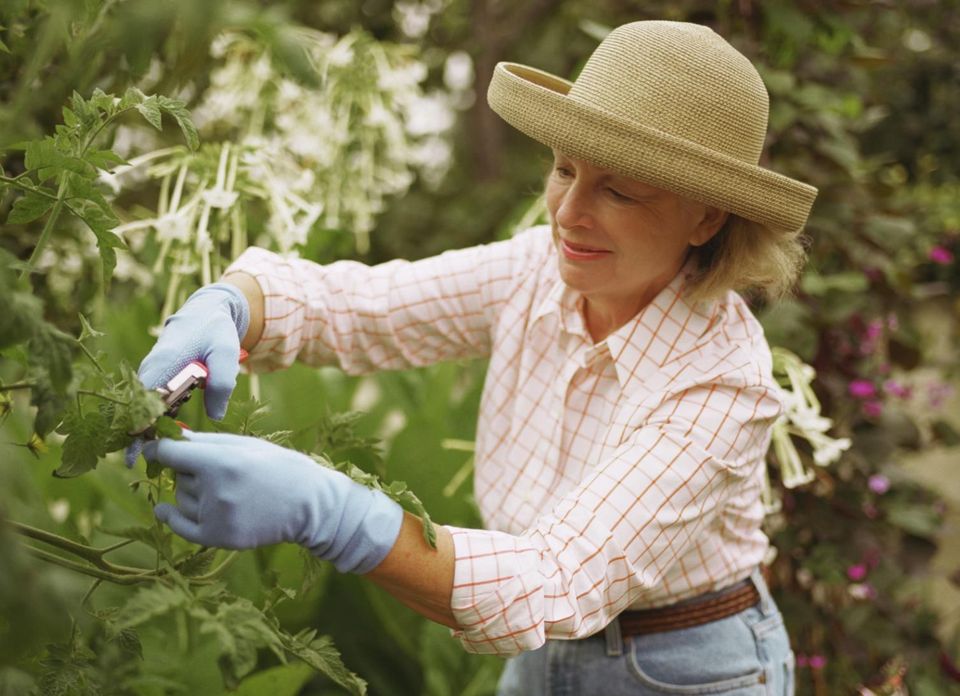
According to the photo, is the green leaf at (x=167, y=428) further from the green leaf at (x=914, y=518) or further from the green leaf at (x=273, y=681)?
the green leaf at (x=914, y=518)

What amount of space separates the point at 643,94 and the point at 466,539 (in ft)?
1.76

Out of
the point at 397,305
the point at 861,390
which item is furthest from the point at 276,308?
the point at 861,390

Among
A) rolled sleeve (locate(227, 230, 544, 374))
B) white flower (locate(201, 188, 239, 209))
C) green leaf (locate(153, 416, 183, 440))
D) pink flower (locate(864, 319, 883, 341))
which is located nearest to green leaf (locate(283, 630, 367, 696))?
green leaf (locate(153, 416, 183, 440))

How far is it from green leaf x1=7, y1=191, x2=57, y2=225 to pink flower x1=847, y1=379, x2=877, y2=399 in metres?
1.64

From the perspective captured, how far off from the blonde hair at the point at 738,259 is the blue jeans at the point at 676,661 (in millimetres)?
427

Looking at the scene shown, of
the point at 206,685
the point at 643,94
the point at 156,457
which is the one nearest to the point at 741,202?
the point at 643,94

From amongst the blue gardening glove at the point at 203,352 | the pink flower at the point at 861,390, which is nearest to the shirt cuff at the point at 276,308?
the blue gardening glove at the point at 203,352

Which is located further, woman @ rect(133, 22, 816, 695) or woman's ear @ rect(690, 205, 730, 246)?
woman's ear @ rect(690, 205, 730, 246)

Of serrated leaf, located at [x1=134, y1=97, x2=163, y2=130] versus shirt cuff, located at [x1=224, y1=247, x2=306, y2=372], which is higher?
serrated leaf, located at [x1=134, y1=97, x2=163, y2=130]

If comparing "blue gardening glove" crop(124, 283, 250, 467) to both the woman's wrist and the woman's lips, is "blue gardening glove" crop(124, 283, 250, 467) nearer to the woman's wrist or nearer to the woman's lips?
the woman's wrist

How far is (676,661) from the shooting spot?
4.54ft

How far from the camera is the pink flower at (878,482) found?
2.09 m

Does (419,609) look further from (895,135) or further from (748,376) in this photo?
(895,135)

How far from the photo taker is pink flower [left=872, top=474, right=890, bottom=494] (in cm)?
209
